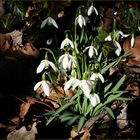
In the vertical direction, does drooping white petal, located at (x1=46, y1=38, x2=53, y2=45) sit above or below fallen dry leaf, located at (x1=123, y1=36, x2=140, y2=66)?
above

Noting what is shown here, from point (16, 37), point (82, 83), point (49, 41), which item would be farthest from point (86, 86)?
point (16, 37)

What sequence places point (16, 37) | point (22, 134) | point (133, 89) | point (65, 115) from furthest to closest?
point (16, 37), point (133, 89), point (65, 115), point (22, 134)

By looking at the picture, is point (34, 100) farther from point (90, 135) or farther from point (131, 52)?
point (131, 52)

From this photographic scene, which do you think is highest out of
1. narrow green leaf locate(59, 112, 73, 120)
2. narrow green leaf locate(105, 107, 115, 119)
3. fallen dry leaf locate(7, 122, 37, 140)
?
narrow green leaf locate(105, 107, 115, 119)

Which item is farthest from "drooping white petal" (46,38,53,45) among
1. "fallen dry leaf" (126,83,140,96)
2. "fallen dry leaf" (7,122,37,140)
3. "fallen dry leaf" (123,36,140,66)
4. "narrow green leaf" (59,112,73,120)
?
"fallen dry leaf" (7,122,37,140)

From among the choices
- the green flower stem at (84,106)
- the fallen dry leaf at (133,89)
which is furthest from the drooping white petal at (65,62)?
the fallen dry leaf at (133,89)

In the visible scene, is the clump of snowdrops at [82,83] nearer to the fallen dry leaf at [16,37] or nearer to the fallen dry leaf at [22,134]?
the fallen dry leaf at [22,134]

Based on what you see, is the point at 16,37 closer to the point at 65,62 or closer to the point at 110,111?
the point at 65,62

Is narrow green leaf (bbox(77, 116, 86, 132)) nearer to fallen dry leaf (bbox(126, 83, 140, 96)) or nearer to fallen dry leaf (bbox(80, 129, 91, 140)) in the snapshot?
fallen dry leaf (bbox(80, 129, 91, 140))

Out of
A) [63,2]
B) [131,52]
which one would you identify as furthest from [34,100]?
[63,2]
